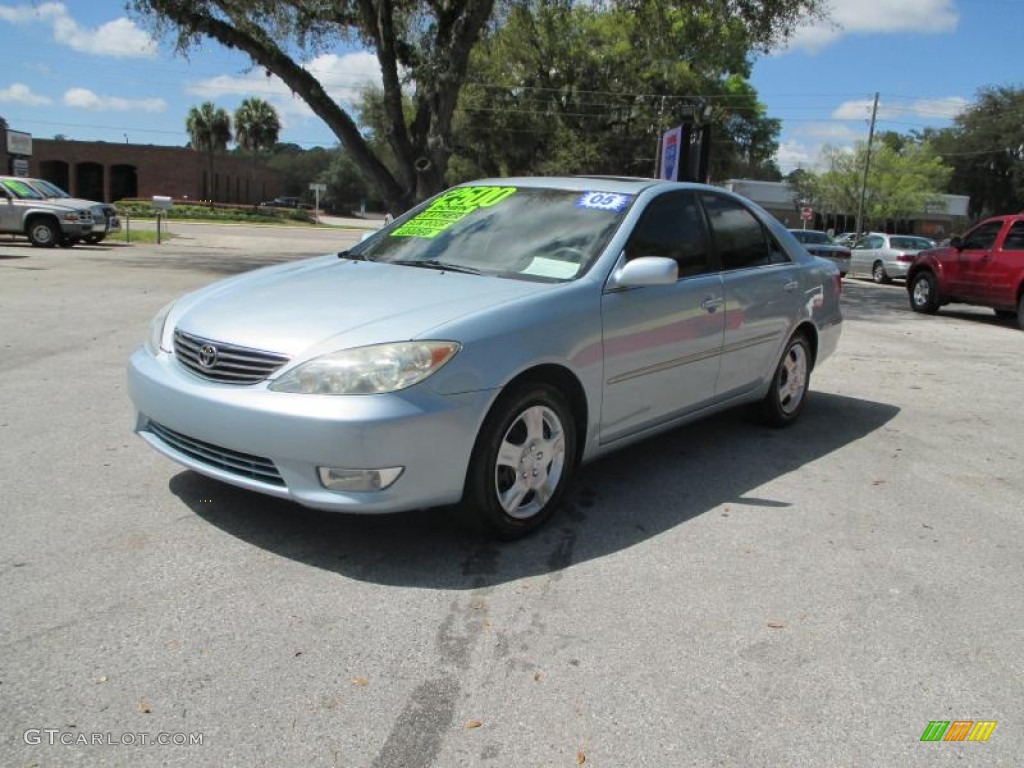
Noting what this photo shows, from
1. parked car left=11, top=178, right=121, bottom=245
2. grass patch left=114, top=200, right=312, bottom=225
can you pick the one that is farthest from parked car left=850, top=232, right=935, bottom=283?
grass patch left=114, top=200, right=312, bottom=225

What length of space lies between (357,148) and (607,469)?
16026 mm

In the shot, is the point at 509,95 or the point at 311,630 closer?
the point at 311,630

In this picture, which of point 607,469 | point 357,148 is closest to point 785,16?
point 357,148

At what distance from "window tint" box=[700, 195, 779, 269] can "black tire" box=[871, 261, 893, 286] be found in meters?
21.9

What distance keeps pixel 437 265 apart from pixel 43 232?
1999cm

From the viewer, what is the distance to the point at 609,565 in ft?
12.0

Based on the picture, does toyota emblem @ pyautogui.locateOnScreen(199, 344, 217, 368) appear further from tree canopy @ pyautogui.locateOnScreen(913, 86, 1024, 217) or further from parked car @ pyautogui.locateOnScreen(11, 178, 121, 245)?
tree canopy @ pyautogui.locateOnScreen(913, 86, 1024, 217)

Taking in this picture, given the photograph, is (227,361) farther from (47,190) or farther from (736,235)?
(47,190)

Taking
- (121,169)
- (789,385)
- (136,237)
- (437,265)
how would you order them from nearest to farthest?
(437,265), (789,385), (136,237), (121,169)

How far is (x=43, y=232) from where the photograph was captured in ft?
68.2

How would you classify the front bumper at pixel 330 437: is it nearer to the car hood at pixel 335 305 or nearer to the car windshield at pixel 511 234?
the car hood at pixel 335 305

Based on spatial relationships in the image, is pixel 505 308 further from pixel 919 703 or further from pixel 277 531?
pixel 919 703

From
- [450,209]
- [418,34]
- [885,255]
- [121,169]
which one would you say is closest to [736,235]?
[450,209]

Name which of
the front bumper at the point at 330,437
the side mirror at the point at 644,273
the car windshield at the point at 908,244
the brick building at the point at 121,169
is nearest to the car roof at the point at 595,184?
the side mirror at the point at 644,273
